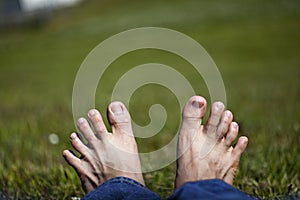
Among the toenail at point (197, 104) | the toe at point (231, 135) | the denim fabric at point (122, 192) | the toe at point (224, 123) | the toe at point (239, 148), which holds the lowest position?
the denim fabric at point (122, 192)

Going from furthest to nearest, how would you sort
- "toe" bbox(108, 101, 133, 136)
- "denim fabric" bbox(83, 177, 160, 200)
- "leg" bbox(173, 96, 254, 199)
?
"toe" bbox(108, 101, 133, 136)
"leg" bbox(173, 96, 254, 199)
"denim fabric" bbox(83, 177, 160, 200)

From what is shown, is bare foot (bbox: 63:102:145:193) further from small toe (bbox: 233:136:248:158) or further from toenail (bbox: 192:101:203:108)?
small toe (bbox: 233:136:248:158)

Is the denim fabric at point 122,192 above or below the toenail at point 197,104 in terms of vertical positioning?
below

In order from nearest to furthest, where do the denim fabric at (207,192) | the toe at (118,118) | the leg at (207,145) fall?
the denim fabric at (207,192)
the leg at (207,145)
the toe at (118,118)

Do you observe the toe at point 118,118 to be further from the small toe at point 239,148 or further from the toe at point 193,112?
the small toe at point 239,148

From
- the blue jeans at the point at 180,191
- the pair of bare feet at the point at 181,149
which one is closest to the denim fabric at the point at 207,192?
the blue jeans at the point at 180,191

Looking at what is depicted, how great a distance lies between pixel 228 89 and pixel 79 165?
5031 mm

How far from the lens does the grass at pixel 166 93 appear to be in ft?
6.61

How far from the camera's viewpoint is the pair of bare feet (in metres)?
1.72

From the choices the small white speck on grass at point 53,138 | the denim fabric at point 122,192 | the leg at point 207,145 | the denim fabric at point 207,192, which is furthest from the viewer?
the small white speck on grass at point 53,138

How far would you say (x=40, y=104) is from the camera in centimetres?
504

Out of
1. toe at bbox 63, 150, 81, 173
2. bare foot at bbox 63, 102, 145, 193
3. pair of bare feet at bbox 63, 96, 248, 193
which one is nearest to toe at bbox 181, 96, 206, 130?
pair of bare feet at bbox 63, 96, 248, 193

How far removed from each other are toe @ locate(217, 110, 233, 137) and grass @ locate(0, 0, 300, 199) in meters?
0.22

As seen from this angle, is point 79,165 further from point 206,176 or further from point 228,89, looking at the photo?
point 228,89
